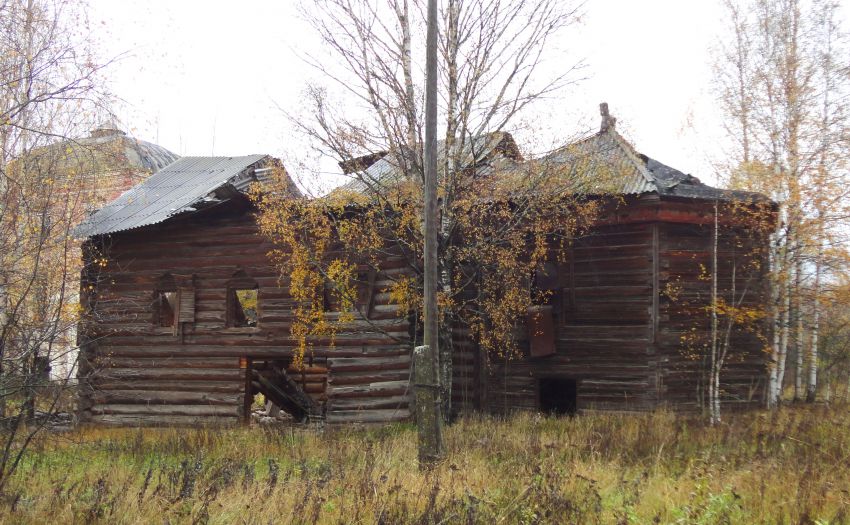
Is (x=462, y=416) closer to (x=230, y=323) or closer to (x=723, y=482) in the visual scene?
(x=230, y=323)

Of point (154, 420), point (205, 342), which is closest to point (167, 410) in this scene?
point (154, 420)

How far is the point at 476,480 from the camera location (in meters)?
7.18

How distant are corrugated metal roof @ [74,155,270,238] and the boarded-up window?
7244 mm

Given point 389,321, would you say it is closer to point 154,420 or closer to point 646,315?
point 646,315

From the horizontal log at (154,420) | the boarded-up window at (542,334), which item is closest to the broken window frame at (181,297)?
the horizontal log at (154,420)

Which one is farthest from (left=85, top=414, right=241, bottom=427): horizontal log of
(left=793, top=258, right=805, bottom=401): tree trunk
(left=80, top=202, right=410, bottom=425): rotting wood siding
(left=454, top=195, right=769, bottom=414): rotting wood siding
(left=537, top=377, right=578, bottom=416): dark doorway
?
(left=793, top=258, right=805, bottom=401): tree trunk

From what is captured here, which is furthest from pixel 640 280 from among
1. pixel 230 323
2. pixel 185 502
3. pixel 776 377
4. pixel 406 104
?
pixel 185 502

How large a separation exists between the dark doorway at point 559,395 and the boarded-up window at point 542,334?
1860 mm

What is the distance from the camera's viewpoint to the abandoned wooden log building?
1477 cm

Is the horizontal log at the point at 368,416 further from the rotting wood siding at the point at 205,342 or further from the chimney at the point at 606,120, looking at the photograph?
the chimney at the point at 606,120

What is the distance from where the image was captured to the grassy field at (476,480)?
19.4 ft

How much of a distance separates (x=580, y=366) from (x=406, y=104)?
23.5 feet

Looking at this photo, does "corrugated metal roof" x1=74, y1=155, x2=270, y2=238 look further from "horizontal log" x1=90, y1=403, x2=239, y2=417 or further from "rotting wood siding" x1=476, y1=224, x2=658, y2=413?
"rotting wood siding" x1=476, y1=224, x2=658, y2=413

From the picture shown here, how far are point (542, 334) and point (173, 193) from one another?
9.62 metres
